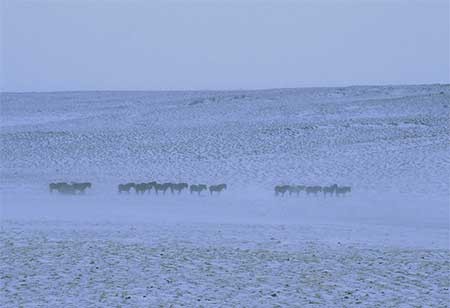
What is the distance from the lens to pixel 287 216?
1916 centimetres

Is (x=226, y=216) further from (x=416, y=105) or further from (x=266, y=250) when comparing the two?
(x=416, y=105)

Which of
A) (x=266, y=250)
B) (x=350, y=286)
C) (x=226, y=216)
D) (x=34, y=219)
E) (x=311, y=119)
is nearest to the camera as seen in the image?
(x=350, y=286)

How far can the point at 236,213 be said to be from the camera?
19.7 m

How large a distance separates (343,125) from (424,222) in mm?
23142

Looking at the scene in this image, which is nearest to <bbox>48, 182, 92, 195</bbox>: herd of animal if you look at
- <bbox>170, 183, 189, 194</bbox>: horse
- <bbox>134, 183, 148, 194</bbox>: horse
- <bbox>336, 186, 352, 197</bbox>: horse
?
<bbox>134, 183, 148, 194</bbox>: horse

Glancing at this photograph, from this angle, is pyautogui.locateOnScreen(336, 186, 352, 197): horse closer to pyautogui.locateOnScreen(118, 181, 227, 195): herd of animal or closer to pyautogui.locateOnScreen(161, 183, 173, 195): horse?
pyautogui.locateOnScreen(118, 181, 227, 195): herd of animal

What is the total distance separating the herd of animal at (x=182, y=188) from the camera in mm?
23938

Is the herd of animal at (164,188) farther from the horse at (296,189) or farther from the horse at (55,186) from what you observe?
the horse at (296,189)

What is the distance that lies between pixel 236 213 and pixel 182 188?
226 inches

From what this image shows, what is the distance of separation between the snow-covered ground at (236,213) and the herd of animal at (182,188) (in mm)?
519

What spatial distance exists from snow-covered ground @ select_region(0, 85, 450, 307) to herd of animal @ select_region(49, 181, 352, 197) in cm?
52

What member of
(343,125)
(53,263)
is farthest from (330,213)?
(343,125)

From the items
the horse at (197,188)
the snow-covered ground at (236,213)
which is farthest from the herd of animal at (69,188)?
the horse at (197,188)

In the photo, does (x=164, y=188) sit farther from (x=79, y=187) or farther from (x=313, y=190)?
(x=313, y=190)
